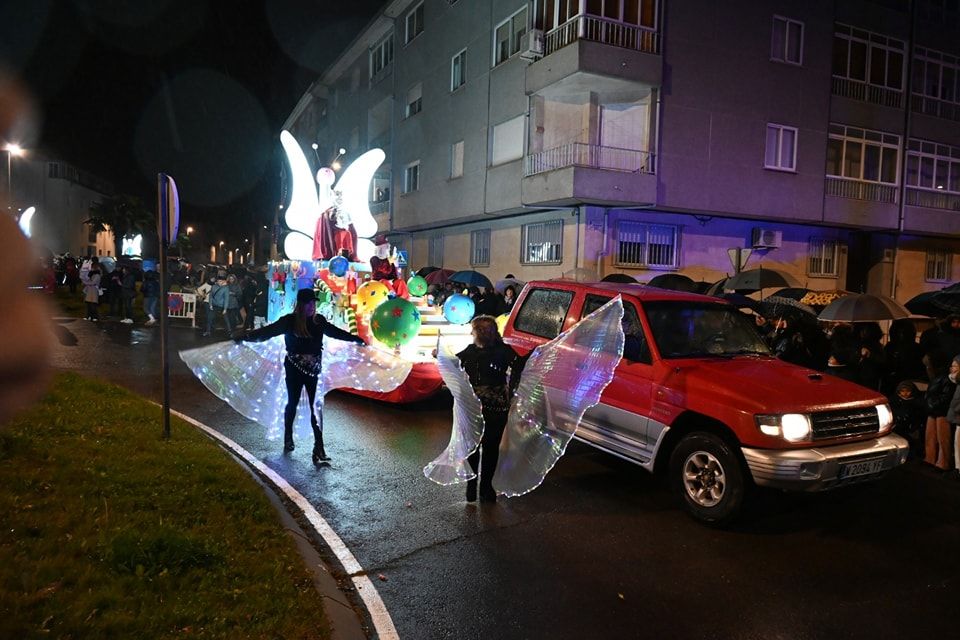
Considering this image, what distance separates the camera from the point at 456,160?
25.2 meters

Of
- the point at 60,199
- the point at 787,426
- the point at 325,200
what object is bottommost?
the point at 787,426

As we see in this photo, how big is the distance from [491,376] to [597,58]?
1399cm

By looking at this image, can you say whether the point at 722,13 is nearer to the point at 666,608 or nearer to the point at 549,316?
the point at 549,316

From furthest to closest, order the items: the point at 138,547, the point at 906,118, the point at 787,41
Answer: the point at 906,118 < the point at 787,41 < the point at 138,547

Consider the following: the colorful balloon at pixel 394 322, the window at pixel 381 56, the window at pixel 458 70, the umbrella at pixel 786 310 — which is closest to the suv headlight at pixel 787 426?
the umbrella at pixel 786 310

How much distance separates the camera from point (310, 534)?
17.5ft

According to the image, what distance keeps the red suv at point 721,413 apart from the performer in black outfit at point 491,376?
1.21m

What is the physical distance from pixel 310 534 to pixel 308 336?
8.35 feet

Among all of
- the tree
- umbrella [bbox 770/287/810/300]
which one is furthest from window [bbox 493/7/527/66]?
the tree

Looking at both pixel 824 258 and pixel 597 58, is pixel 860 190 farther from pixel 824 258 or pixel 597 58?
pixel 597 58

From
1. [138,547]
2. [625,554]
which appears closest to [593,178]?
[625,554]

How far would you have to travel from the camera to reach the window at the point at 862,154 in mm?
21922

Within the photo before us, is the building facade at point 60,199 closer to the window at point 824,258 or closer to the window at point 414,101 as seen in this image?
the window at point 414,101

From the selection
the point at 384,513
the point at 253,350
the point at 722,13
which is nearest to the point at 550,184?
the point at 722,13
